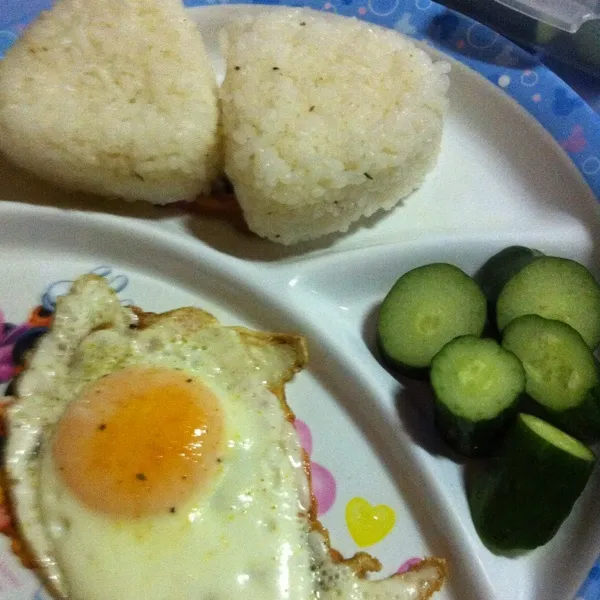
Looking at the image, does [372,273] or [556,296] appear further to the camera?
[372,273]

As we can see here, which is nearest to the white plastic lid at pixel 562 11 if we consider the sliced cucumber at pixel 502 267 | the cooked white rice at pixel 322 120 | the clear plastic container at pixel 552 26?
the clear plastic container at pixel 552 26

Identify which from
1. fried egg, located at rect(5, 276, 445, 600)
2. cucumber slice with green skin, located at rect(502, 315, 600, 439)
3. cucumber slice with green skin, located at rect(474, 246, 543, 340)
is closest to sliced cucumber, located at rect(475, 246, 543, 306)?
cucumber slice with green skin, located at rect(474, 246, 543, 340)

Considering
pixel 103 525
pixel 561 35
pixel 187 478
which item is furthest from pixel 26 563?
pixel 561 35

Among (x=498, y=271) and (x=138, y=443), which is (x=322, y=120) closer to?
(x=498, y=271)

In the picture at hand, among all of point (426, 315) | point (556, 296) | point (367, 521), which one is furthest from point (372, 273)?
point (367, 521)

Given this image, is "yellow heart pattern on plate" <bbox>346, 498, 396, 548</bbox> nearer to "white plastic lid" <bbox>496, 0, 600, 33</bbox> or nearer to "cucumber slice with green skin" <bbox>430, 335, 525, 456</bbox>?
"cucumber slice with green skin" <bbox>430, 335, 525, 456</bbox>
